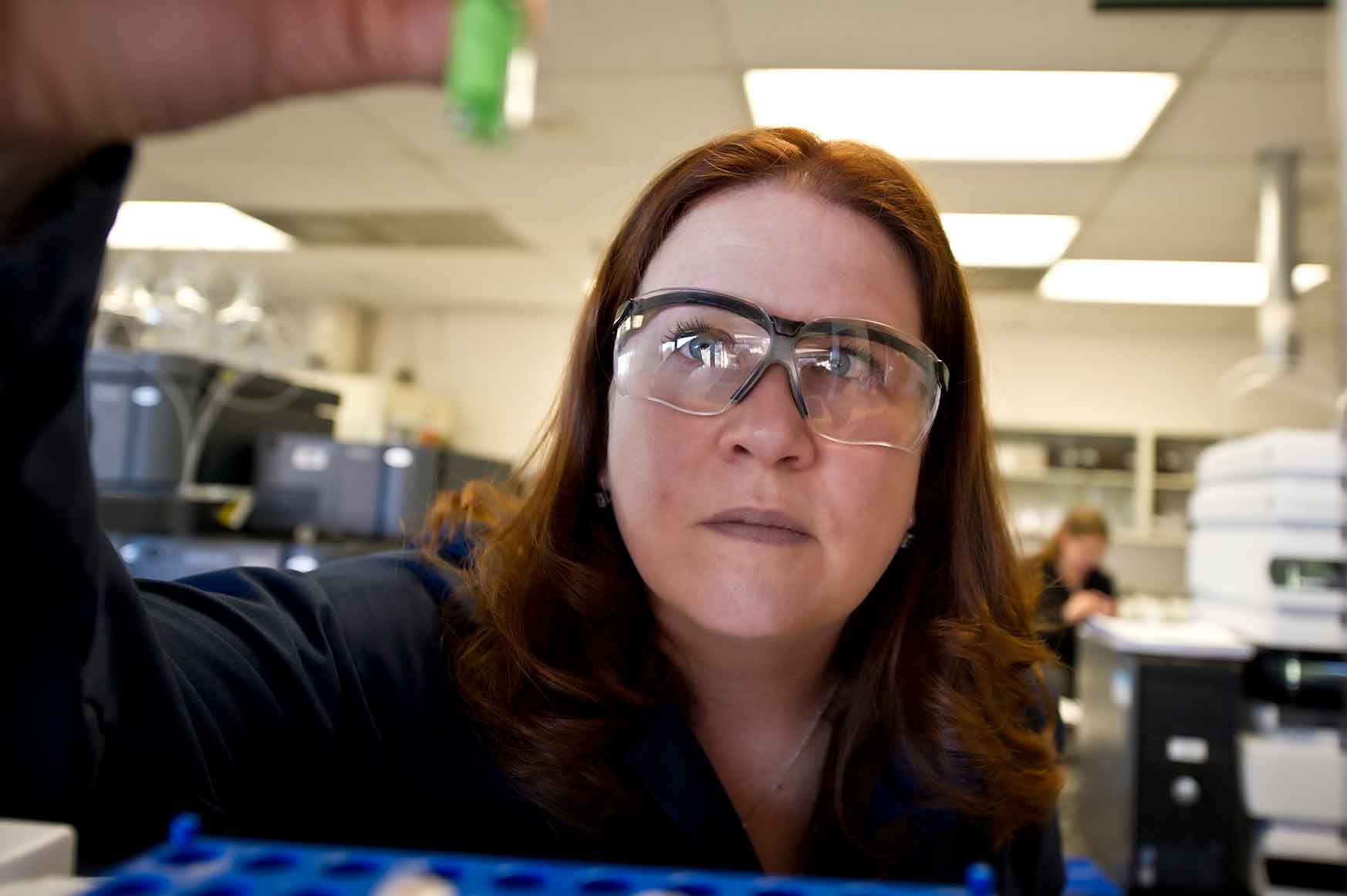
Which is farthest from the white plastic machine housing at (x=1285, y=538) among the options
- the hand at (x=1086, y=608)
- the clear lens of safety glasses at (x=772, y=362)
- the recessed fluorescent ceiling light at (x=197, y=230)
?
the recessed fluorescent ceiling light at (x=197, y=230)

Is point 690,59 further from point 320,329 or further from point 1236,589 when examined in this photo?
point 320,329

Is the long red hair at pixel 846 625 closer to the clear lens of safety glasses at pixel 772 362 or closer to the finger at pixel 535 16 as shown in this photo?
the clear lens of safety glasses at pixel 772 362

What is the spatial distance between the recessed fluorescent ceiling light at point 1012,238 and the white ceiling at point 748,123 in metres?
0.13

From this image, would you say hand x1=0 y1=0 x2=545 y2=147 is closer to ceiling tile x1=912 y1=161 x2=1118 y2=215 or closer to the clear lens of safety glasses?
the clear lens of safety glasses

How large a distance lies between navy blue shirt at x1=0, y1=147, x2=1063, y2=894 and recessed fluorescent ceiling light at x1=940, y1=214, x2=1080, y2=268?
3643 mm

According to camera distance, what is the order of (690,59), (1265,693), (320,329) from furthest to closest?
(320,329), (690,59), (1265,693)

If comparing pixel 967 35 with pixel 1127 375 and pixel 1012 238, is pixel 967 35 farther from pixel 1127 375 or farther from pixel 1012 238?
pixel 1127 375

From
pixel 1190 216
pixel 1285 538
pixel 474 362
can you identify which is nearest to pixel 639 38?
pixel 1285 538

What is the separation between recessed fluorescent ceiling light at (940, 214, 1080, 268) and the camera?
4383 millimetres

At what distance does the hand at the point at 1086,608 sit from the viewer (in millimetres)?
4031

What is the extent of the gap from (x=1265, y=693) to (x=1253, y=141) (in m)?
1.95

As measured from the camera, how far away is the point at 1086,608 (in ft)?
13.4

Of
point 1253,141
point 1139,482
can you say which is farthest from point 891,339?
point 1139,482

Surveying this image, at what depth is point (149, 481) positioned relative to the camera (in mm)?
2762
